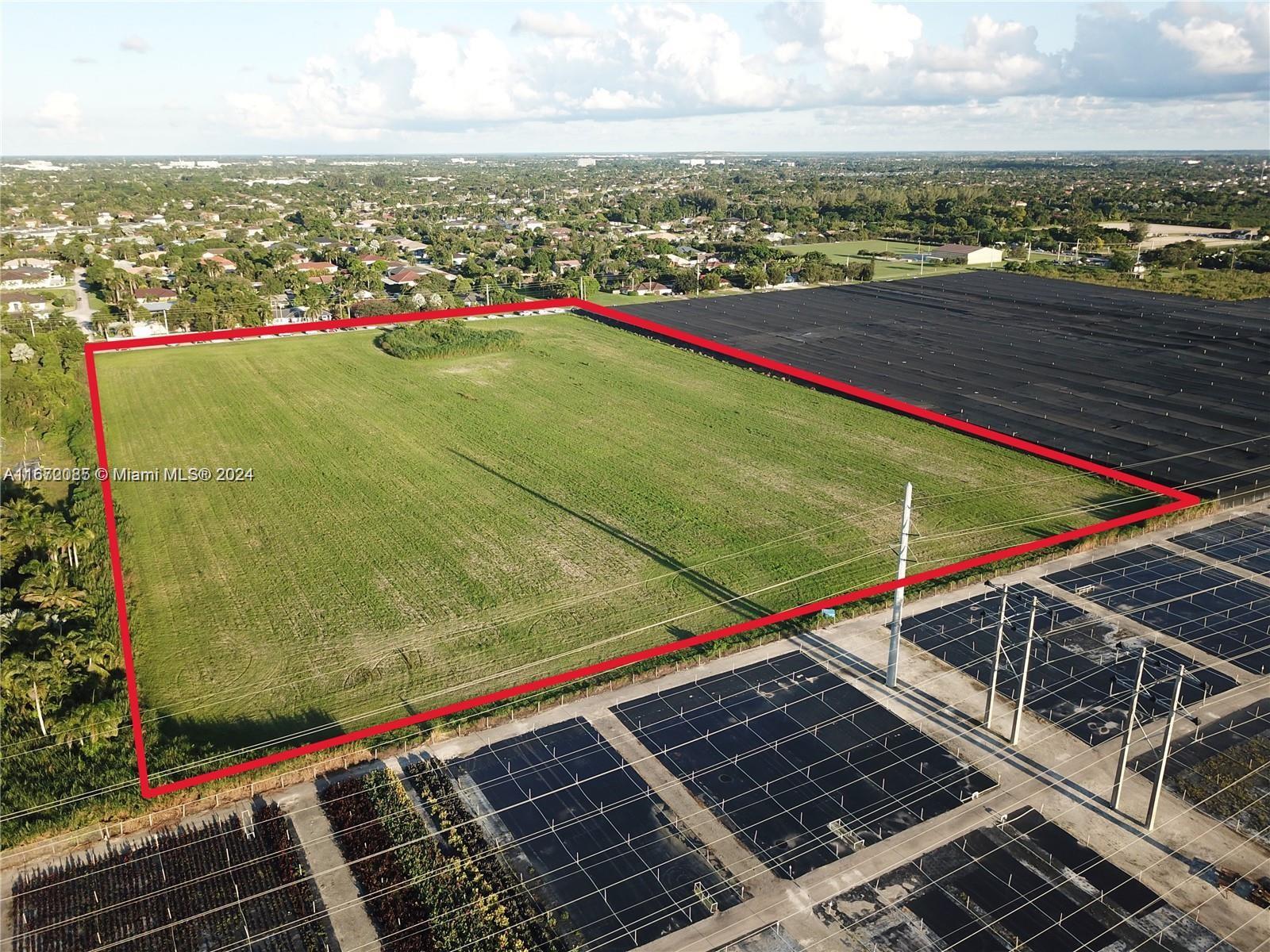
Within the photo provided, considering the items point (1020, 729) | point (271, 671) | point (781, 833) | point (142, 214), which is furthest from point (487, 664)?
point (142, 214)

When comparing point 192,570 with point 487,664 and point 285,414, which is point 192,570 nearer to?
point 487,664

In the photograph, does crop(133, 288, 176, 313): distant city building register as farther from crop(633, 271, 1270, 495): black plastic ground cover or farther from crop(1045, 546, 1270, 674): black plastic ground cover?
crop(1045, 546, 1270, 674): black plastic ground cover

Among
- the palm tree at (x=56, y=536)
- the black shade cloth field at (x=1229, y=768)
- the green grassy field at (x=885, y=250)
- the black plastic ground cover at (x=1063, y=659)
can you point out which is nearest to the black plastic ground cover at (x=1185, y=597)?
the black plastic ground cover at (x=1063, y=659)

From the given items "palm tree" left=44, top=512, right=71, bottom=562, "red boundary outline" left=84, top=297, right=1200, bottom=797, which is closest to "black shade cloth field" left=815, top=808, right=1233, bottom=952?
"red boundary outline" left=84, top=297, right=1200, bottom=797

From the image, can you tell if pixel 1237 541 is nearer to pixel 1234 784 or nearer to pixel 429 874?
pixel 1234 784

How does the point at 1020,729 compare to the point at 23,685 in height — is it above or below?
below

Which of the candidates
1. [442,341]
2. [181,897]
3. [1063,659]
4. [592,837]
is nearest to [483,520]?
[592,837]
